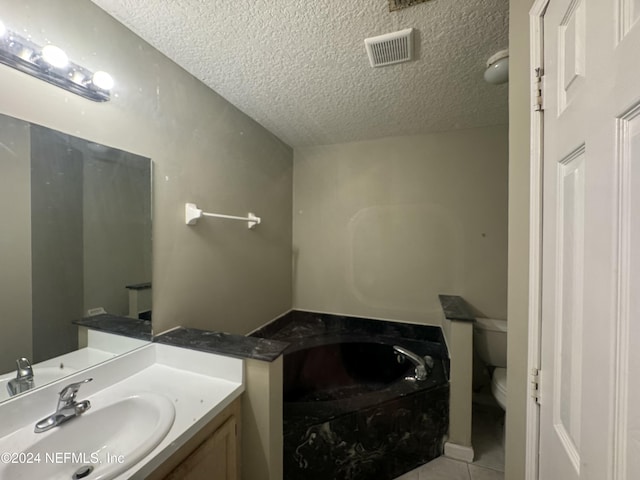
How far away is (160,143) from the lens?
1.25 metres

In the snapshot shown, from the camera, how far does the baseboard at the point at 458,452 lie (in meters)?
1.55

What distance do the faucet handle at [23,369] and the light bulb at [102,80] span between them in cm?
108

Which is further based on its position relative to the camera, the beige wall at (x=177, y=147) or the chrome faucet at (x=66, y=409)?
the beige wall at (x=177, y=147)

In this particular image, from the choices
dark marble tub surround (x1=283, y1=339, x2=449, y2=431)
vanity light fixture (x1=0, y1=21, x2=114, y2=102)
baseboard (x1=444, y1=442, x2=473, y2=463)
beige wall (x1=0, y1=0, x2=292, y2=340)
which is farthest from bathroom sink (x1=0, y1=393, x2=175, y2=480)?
baseboard (x1=444, y1=442, x2=473, y2=463)

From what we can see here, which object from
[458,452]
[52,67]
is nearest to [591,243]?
[52,67]

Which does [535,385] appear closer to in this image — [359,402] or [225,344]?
[359,402]

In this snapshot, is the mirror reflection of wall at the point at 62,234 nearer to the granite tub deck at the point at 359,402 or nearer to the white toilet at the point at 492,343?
the granite tub deck at the point at 359,402

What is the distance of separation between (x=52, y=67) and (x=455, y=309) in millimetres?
2430

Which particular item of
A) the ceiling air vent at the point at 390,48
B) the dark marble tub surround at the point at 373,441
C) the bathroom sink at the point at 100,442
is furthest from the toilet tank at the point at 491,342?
the bathroom sink at the point at 100,442

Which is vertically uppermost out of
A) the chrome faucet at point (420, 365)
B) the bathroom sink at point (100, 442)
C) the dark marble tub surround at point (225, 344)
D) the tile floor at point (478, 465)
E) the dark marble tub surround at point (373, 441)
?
the dark marble tub surround at point (225, 344)

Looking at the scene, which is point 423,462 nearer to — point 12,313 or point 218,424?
point 218,424

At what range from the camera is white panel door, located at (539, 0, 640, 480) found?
360 millimetres

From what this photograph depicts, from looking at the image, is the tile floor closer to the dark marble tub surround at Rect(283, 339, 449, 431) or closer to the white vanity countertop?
the dark marble tub surround at Rect(283, 339, 449, 431)

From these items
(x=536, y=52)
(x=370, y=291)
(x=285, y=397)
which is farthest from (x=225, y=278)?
(x=536, y=52)
